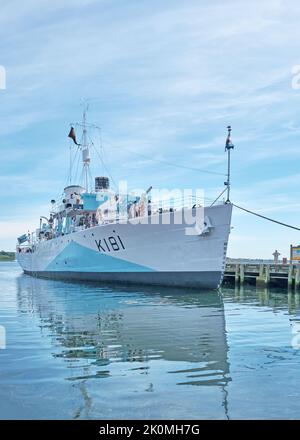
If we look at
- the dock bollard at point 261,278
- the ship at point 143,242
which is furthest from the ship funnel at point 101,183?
the dock bollard at point 261,278

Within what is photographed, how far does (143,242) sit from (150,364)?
54.8 ft

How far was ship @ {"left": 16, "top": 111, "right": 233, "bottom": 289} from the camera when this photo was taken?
911 inches

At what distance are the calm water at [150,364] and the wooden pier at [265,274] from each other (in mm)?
12201

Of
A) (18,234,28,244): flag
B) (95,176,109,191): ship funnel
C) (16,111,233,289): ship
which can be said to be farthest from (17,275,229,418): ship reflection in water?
(18,234,28,244): flag

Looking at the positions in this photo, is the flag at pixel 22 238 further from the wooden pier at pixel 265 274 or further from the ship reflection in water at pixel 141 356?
the ship reflection in water at pixel 141 356

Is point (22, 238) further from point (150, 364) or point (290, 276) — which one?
point (150, 364)

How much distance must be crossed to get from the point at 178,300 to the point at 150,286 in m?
6.54

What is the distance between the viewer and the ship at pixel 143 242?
23.1 metres

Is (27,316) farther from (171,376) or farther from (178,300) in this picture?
(171,376)

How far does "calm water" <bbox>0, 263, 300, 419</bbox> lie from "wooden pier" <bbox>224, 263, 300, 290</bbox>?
1220 cm

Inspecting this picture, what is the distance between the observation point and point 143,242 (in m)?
24.9

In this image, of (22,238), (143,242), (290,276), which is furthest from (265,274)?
(22,238)
